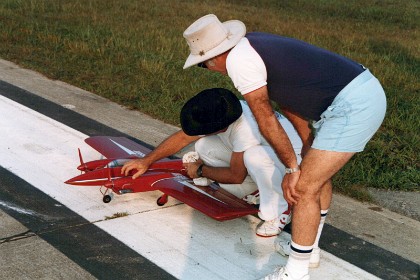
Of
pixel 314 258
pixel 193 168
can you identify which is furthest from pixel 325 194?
pixel 193 168

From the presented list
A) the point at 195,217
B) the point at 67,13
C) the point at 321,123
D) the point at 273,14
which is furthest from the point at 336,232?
the point at 273,14

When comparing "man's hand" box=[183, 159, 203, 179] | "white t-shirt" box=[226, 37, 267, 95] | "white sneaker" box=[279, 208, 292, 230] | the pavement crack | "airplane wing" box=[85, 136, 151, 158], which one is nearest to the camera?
"white t-shirt" box=[226, 37, 267, 95]

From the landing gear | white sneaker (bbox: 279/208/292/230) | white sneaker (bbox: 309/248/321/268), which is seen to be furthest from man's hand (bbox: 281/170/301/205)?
the landing gear

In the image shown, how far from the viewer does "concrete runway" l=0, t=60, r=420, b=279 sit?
436cm

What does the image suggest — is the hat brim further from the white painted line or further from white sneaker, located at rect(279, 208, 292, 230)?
white sneaker, located at rect(279, 208, 292, 230)

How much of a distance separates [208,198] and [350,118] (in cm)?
158

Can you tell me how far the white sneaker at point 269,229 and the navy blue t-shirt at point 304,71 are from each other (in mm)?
1178

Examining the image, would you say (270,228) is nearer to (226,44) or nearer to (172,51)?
(226,44)

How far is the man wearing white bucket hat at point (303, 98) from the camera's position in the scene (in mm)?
3879

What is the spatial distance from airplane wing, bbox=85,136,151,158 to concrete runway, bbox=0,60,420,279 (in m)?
0.17

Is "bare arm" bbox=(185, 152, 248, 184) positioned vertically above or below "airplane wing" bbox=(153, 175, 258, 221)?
above

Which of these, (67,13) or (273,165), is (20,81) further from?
(67,13)

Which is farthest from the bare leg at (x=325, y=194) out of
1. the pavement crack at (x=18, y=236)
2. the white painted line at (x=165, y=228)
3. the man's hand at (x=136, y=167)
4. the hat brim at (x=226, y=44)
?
the pavement crack at (x=18, y=236)

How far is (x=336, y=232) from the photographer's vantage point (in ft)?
16.8
